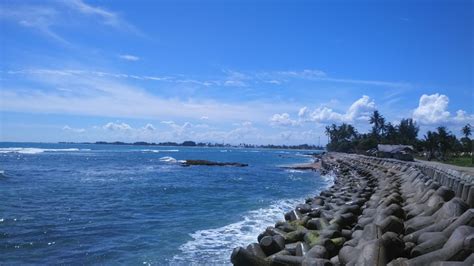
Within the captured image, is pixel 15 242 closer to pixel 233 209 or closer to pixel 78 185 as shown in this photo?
pixel 233 209

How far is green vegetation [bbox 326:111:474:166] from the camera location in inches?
2980

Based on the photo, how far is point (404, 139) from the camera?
305ft

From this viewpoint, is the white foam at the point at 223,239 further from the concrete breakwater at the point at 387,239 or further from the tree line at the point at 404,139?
the tree line at the point at 404,139

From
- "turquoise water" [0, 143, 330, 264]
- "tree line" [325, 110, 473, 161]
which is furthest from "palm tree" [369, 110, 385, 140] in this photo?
"turquoise water" [0, 143, 330, 264]

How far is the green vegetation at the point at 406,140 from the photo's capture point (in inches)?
2980

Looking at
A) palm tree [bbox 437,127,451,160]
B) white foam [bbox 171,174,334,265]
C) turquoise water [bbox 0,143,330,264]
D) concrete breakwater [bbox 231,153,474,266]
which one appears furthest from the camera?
palm tree [bbox 437,127,451,160]

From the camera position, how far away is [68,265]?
10695mm

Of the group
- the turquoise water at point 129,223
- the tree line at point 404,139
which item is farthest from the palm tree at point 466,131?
the turquoise water at point 129,223

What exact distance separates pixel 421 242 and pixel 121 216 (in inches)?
520

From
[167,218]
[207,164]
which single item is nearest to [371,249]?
[167,218]

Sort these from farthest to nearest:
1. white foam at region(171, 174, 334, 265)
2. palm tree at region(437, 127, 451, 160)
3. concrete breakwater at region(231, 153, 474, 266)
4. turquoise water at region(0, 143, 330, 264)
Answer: palm tree at region(437, 127, 451, 160), turquoise water at region(0, 143, 330, 264), white foam at region(171, 174, 334, 265), concrete breakwater at region(231, 153, 474, 266)

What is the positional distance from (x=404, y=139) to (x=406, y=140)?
17.3 inches

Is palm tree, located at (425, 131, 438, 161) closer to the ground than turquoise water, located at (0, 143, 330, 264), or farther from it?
farther from it

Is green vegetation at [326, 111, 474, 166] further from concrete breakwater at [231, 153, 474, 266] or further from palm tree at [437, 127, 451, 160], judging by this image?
concrete breakwater at [231, 153, 474, 266]
